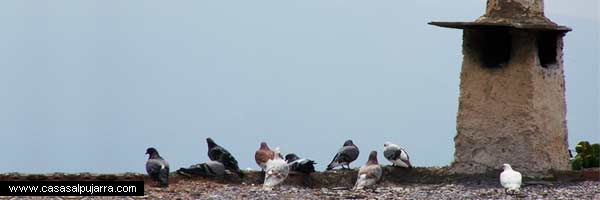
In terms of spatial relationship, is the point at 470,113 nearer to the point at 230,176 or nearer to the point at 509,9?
the point at 509,9

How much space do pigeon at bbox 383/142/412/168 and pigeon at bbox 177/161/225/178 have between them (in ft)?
9.28

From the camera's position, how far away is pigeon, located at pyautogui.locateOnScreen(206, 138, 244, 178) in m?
19.5

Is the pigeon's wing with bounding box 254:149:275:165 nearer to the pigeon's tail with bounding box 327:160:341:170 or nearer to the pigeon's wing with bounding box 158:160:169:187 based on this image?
the pigeon's tail with bounding box 327:160:341:170

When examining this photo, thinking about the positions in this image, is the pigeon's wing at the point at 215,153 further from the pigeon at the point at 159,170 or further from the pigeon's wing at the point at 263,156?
the pigeon at the point at 159,170

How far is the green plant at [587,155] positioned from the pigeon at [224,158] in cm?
592

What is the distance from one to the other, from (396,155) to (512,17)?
2.85 metres

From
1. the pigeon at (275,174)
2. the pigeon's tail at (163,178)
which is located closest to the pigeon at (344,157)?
the pigeon at (275,174)

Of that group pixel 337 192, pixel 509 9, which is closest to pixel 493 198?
pixel 337 192

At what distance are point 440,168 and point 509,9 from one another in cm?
280

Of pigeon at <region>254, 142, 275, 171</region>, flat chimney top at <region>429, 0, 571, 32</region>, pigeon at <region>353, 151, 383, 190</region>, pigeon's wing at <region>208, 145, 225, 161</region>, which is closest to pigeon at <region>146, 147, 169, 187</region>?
pigeon's wing at <region>208, 145, 225, 161</region>

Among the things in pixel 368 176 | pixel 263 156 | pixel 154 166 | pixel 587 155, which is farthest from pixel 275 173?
pixel 587 155

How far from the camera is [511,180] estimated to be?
17812 millimetres

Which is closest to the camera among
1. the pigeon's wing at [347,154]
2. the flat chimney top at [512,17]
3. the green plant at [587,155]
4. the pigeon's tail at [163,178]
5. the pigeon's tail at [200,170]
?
the pigeon's tail at [163,178]

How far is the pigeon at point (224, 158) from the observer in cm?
1955
